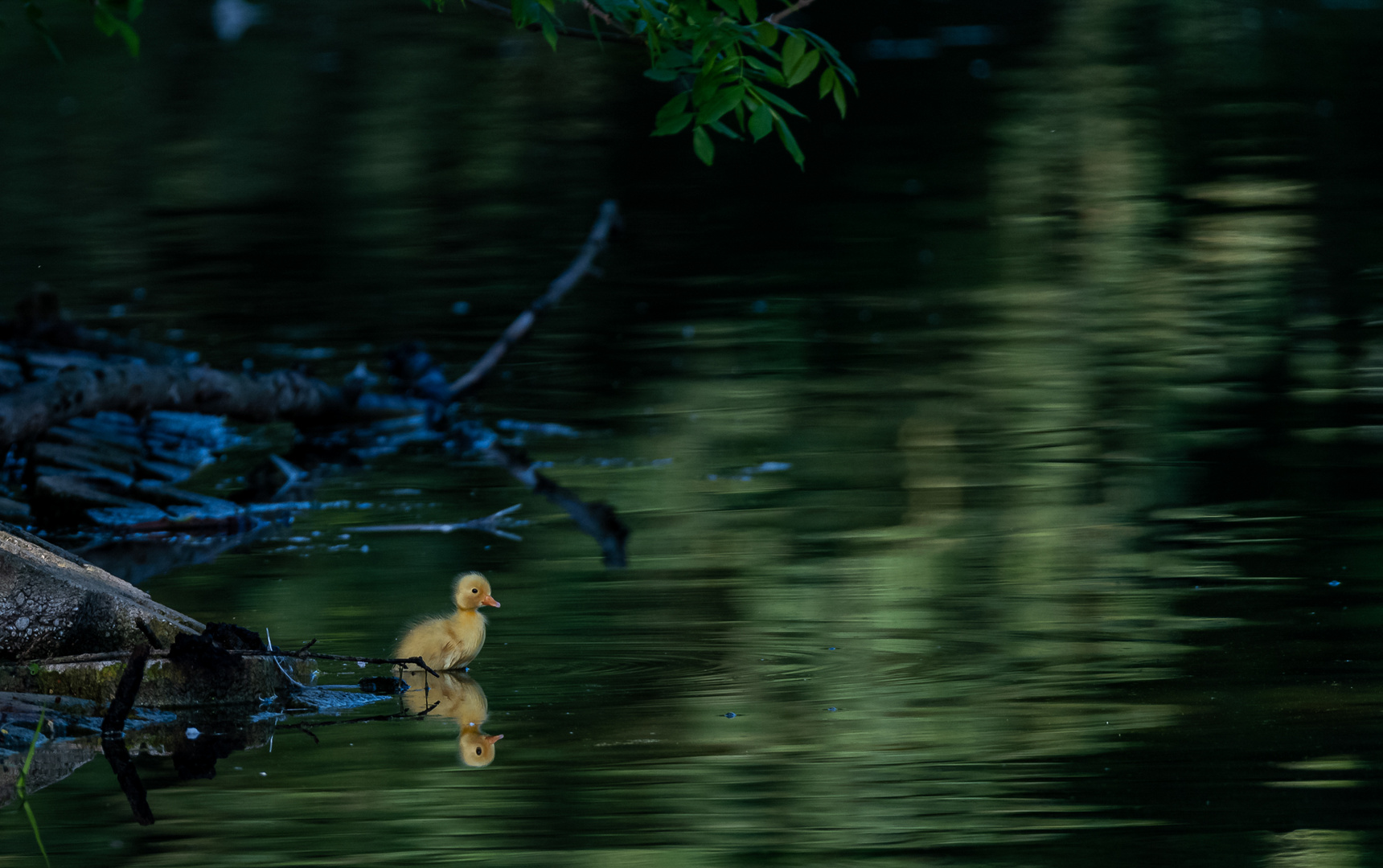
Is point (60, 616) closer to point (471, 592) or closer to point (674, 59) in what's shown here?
point (471, 592)

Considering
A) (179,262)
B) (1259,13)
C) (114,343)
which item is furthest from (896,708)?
(1259,13)

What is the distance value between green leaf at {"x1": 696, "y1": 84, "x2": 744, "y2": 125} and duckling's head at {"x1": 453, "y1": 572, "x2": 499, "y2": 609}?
195cm

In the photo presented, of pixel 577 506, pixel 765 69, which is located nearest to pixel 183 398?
pixel 577 506

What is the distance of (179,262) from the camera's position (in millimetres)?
21234

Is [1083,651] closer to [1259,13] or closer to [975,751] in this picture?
[975,751]

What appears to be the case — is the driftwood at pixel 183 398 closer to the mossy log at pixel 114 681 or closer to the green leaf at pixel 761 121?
the mossy log at pixel 114 681

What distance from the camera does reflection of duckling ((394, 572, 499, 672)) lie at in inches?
326

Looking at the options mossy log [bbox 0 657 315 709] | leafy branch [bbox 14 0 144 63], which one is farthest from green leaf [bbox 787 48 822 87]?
mossy log [bbox 0 657 315 709]

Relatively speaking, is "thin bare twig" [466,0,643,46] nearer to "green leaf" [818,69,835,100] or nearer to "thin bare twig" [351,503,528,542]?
"green leaf" [818,69,835,100]

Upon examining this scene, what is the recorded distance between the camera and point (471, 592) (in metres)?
8.44

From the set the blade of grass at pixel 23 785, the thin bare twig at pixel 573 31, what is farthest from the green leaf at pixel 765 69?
the blade of grass at pixel 23 785

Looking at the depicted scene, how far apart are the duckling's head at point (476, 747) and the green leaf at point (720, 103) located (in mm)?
2522

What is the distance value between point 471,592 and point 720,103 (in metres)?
2.08

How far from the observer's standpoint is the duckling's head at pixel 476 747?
7164 millimetres
